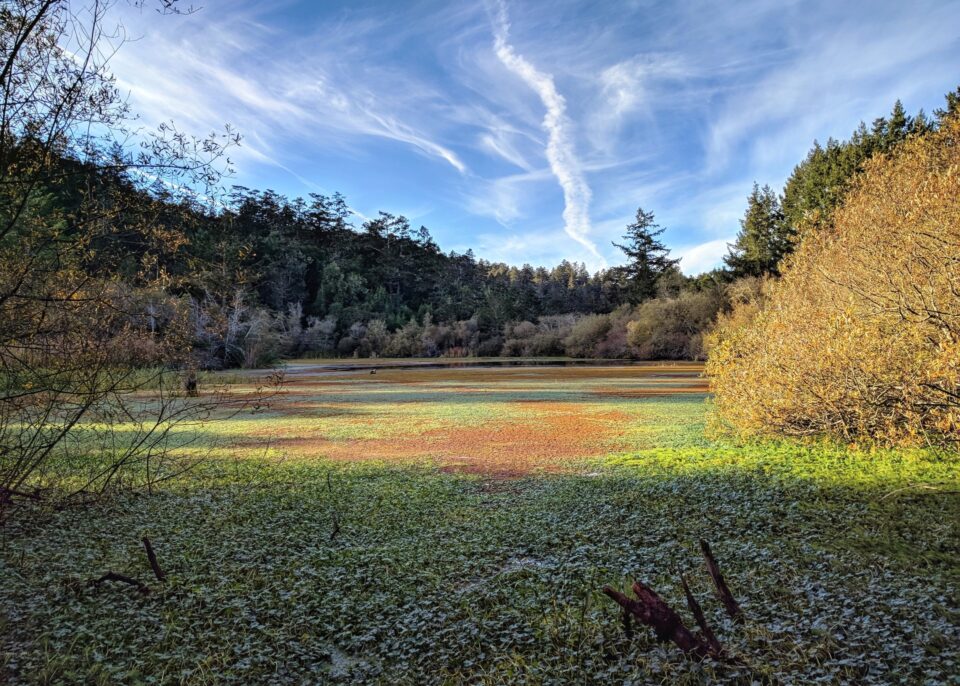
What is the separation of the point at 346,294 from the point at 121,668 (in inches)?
2963

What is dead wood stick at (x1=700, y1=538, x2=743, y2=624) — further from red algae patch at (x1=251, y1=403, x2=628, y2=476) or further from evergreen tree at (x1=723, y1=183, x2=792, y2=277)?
evergreen tree at (x1=723, y1=183, x2=792, y2=277)

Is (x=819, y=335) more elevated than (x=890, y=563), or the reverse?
(x=819, y=335)

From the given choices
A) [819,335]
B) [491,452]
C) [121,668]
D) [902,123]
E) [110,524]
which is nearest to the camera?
[121,668]

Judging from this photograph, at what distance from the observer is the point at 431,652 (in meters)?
3.90

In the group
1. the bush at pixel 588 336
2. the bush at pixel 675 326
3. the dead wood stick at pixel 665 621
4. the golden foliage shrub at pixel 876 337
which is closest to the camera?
the dead wood stick at pixel 665 621

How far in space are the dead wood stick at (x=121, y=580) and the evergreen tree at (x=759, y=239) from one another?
5610 cm

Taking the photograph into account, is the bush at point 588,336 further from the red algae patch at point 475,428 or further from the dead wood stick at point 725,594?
the dead wood stick at point 725,594

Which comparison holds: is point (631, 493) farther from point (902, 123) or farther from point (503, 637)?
point (902, 123)

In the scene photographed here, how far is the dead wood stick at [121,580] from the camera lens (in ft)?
15.6

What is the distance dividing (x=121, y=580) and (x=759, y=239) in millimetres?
59637

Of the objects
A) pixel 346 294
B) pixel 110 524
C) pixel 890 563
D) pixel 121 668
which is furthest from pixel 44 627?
pixel 346 294

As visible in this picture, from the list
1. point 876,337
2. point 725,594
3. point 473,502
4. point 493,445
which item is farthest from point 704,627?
point 493,445

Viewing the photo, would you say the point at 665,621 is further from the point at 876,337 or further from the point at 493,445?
the point at 493,445

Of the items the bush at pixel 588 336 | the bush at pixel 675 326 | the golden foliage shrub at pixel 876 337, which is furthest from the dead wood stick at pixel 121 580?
the bush at pixel 588 336
